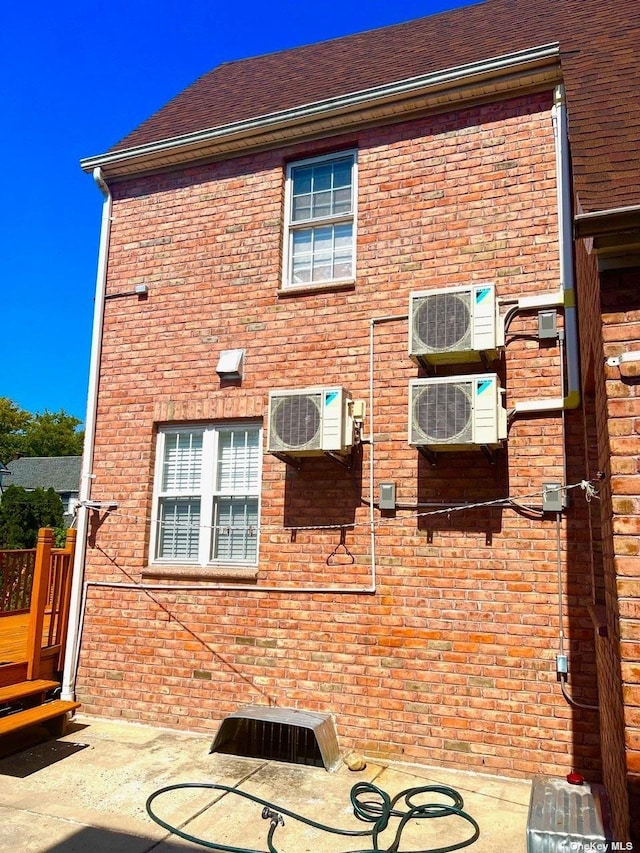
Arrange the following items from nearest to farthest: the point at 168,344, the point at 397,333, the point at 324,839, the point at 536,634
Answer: the point at 324,839 < the point at 536,634 < the point at 397,333 < the point at 168,344

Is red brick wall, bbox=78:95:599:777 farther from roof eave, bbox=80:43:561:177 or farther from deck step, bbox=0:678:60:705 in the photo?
deck step, bbox=0:678:60:705

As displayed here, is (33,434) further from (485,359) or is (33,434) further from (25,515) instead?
(485,359)

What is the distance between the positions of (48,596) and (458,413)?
4804mm

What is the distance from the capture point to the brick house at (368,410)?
5.51m

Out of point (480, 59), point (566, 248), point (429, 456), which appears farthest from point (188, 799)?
point (480, 59)

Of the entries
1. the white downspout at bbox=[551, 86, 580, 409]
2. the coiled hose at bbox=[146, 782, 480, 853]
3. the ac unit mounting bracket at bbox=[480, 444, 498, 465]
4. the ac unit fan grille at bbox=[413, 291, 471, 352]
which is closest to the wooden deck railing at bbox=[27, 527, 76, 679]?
the coiled hose at bbox=[146, 782, 480, 853]

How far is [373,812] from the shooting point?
4617 millimetres

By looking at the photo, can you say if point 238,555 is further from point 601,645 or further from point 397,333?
point 601,645

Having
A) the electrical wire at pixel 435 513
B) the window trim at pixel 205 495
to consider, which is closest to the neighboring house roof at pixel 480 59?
the electrical wire at pixel 435 513

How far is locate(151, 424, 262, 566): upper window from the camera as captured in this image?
22.5ft

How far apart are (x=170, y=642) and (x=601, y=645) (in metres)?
4.13

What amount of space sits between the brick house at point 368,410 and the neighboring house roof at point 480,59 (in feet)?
0.21

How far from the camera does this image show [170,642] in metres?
6.73

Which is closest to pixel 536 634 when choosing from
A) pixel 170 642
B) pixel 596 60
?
pixel 170 642
